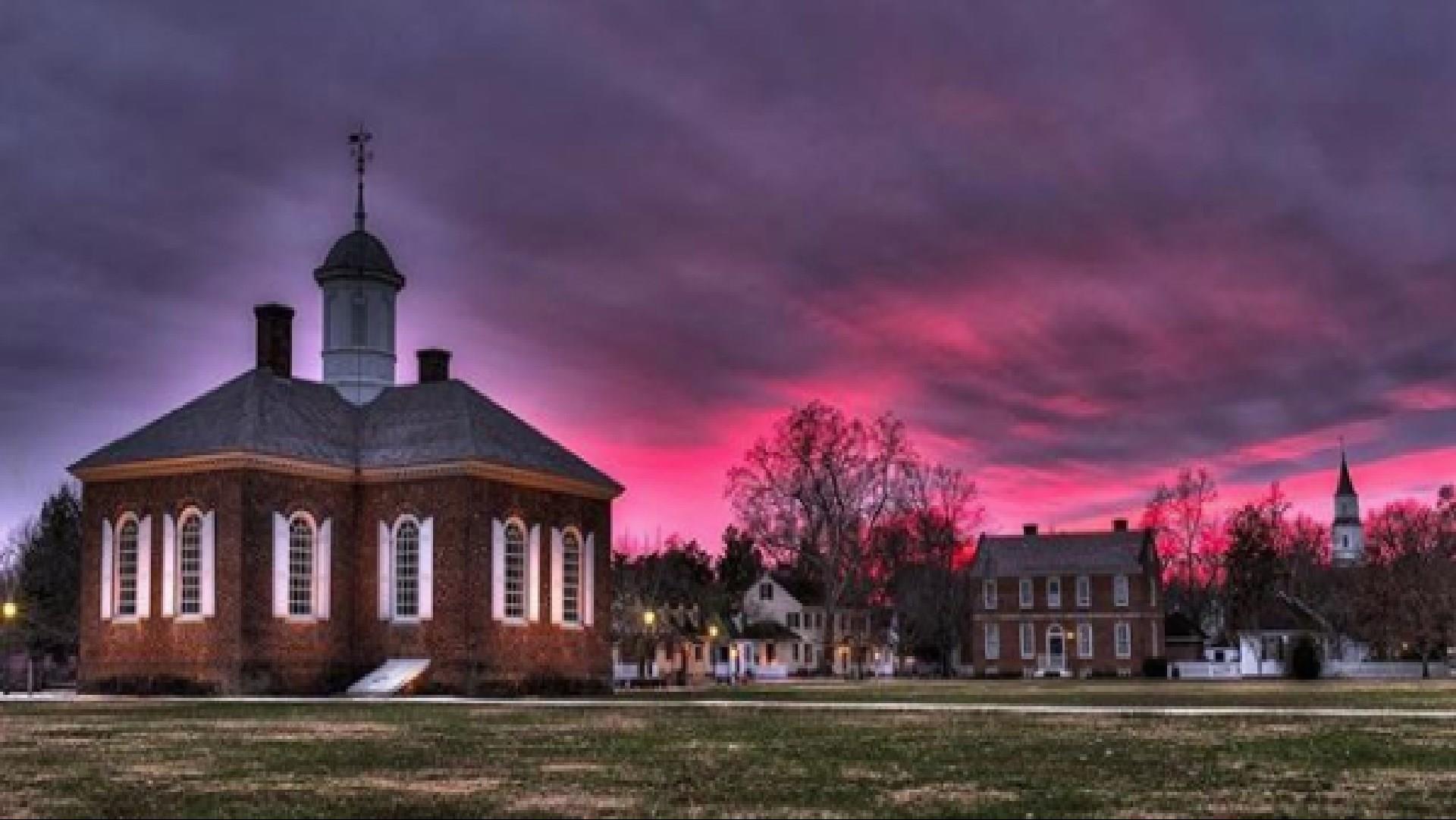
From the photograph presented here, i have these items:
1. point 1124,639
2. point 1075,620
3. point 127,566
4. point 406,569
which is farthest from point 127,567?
point 1124,639

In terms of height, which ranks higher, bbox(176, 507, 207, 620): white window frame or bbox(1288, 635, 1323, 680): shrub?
bbox(176, 507, 207, 620): white window frame

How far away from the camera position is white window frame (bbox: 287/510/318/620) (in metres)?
46.5

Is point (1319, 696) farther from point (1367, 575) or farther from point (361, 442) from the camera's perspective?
point (1367, 575)

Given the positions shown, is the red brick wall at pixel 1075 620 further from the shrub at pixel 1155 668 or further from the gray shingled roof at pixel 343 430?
the gray shingled roof at pixel 343 430

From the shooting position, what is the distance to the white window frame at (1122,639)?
97.8 m

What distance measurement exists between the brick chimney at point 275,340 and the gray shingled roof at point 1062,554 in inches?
2394

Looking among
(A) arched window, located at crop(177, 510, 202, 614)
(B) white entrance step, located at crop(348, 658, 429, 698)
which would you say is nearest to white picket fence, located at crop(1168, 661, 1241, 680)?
(B) white entrance step, located at crop(348, 658, 429, 698)

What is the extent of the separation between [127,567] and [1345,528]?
128805mm

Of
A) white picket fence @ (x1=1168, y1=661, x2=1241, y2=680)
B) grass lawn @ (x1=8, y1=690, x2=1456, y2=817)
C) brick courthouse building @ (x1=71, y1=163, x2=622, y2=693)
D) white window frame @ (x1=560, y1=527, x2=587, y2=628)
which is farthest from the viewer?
white picket fence @ (x1=1168, y1=661, x2=1241, y2=680)

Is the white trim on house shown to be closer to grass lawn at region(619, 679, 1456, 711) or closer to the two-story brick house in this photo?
grass lawn at region(619, 679, 1456, 711)

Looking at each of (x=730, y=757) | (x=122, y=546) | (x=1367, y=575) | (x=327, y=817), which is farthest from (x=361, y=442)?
(x=1367, y=575)

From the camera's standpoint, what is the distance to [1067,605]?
3952 inches

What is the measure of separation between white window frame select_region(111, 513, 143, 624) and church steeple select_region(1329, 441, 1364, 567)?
118906 millimetres

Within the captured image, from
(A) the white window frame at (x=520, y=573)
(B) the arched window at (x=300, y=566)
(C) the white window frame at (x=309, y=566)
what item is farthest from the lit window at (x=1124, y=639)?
(B) the arched window at (x=300, y=566)
